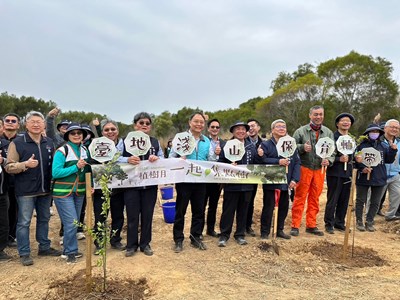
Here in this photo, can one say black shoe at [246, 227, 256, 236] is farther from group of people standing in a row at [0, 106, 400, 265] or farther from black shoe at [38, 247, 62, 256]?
black shoe at [38, 247, 62, 256]

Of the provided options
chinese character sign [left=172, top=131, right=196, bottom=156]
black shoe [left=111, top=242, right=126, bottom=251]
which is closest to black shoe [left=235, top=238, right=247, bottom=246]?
chinese character sign [left=172, top=131, right=196, bottom=156]

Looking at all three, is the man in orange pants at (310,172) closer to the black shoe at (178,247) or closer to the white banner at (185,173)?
the white banner at (185,173)

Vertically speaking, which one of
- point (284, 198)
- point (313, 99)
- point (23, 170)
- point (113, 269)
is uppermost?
point (313, 99)

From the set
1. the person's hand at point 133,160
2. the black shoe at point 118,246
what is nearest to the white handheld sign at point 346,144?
the person's hand at point 133,160

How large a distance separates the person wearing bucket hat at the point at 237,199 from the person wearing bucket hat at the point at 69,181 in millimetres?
2333

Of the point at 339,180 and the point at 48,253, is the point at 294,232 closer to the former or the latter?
the point at 339,180

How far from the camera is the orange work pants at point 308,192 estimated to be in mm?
6547

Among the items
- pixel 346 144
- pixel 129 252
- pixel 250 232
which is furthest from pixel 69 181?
pixel 346 144

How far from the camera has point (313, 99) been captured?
31.5 m

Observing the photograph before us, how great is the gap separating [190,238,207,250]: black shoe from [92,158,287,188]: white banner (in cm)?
107

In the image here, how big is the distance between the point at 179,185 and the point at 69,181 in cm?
167

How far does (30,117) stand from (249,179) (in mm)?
3544

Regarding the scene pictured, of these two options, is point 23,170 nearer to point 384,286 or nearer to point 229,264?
point 229,264

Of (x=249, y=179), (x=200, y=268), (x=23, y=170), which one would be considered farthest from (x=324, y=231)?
(x=23, y=170)
